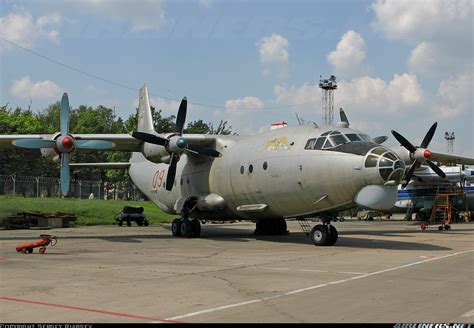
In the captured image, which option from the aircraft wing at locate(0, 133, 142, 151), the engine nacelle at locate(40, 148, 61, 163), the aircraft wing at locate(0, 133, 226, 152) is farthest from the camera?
the engine nacelle at locate(40, 148, 61, 163)

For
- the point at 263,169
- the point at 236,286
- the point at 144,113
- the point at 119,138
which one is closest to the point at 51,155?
the point at 119,138

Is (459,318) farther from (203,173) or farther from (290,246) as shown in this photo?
(203,173)

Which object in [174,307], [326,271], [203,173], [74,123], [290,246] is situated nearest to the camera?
[174,307]

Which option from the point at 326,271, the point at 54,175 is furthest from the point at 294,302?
the point at 54,175

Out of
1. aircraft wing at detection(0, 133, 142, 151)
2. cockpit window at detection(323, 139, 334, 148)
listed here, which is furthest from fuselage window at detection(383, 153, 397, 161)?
aircraft wing at detection(0, 133, 142, 151)

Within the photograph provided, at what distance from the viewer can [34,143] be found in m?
23.6

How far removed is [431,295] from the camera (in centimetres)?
969

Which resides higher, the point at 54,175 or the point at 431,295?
the point at 54,175

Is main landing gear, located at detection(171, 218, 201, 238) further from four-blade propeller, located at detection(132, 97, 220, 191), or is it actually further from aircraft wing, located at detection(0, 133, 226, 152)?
aircraft wing, located at detection(0, 133, 226, 152)

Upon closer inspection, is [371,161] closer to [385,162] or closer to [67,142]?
[385,162]

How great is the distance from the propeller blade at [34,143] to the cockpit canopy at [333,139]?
1162 centimetres

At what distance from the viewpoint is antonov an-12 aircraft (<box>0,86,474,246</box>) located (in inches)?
725

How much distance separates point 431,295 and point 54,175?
7539cm

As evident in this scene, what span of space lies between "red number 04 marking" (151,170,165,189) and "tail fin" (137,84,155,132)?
101 inches
